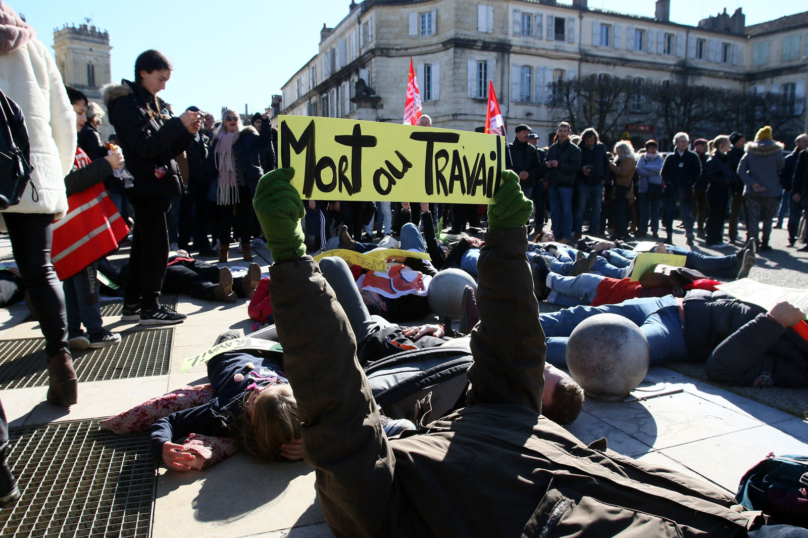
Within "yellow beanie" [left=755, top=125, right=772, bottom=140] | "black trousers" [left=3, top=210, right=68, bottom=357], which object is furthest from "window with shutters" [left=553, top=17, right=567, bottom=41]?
"black trousers" [left=3, top=210, right=68, bottom=357]

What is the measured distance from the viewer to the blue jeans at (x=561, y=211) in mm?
10688

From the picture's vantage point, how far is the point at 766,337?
136 inches

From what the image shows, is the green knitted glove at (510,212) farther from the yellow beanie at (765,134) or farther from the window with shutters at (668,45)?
the window with shutters at (668,45)

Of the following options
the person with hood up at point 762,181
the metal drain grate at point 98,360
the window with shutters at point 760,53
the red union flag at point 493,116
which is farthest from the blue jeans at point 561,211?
the window with shutters at point 760,53

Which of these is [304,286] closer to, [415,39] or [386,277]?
[386,277]

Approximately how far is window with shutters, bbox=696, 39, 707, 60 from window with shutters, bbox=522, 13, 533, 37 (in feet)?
62.6

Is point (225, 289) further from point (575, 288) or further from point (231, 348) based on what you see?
point (575, 288)

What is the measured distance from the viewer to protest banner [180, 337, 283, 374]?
3.29 meters

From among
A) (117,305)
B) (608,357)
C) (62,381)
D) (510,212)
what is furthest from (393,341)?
(117,305)

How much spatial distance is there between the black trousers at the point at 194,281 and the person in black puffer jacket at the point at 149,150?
1.25 metres

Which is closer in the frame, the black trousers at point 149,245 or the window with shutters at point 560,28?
the black trousers at point 149,245

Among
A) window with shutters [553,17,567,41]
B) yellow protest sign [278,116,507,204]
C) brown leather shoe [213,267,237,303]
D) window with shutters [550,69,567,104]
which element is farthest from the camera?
window with shutters [553,17,567,41]

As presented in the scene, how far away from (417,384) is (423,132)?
118cm

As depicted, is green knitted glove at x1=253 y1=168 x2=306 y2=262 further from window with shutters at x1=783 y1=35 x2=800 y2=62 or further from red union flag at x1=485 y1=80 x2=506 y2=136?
window with shutters at x1=783 y1=35 x2=800 y2=62
